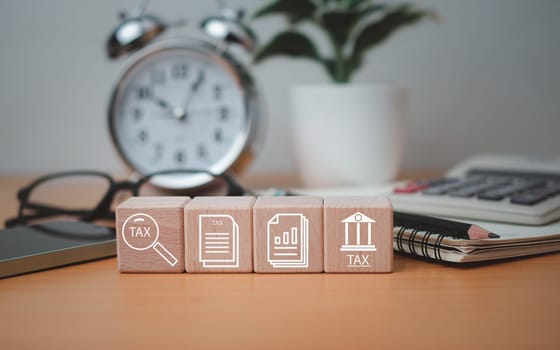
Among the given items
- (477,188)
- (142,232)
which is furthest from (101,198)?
(477,188)

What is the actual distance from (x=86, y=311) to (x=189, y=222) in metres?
0.12

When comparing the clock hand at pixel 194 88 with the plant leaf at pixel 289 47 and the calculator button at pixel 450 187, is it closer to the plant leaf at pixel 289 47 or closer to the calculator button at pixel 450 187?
the plant leaf at pixel 289 47

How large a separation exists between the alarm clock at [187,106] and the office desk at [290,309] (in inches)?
15.1

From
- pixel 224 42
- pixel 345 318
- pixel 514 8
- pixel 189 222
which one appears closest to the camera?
pixel 345 318

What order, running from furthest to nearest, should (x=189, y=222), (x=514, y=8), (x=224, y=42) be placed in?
(x=514, y=8) → (x=224, y=42) → (x=189, y=222)

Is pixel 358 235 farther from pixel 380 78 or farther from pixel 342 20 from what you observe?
pixel 380 78

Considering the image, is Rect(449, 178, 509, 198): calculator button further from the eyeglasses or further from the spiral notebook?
the eyeglasses

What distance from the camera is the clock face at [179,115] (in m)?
0.94

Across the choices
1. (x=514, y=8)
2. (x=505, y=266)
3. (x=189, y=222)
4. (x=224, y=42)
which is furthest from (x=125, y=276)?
(x=514, y=8)

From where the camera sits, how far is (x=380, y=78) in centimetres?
133

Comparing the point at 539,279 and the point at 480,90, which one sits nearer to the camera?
the point at 539,279

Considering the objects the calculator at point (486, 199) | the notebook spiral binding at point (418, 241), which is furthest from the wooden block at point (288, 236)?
the calculator at point (486, 199)

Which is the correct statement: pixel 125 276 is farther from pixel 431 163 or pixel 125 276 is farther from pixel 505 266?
pixel 431 163

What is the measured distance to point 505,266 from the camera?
58 centimetres
